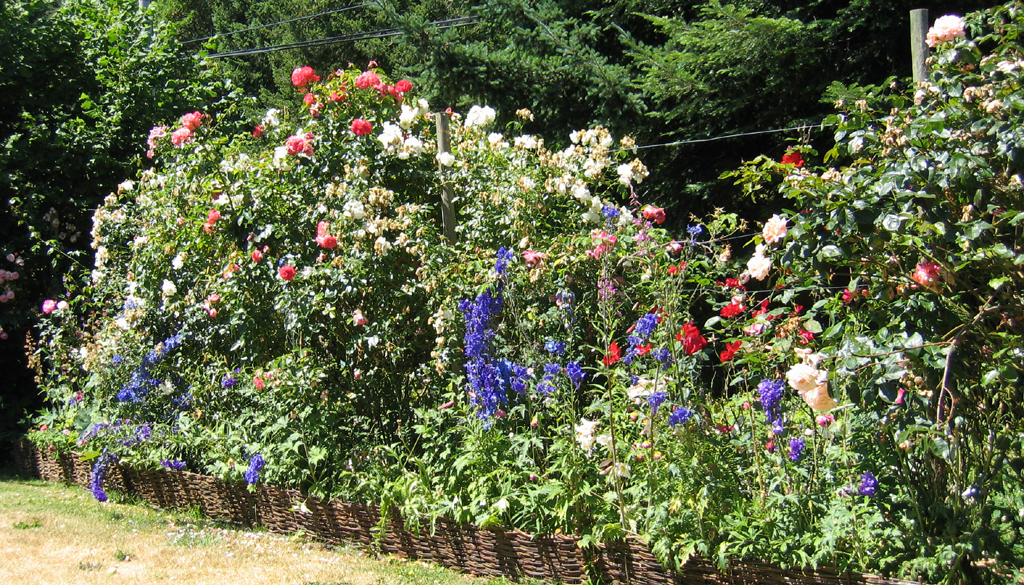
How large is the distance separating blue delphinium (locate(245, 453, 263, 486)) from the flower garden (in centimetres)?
2

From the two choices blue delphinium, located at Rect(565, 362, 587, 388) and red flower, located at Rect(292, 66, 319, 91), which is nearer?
blue delphinium, located at Rect(565, 362, 587, 388)

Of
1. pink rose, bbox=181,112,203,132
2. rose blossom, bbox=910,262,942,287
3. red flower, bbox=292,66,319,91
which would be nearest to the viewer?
rose blossom, bbox=910,262,942,287

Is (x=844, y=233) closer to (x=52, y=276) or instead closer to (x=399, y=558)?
(x=399, y=558)

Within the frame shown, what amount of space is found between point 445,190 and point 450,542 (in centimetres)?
167

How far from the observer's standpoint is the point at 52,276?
795 centimetres

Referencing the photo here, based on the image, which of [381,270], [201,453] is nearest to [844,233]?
[381,270]

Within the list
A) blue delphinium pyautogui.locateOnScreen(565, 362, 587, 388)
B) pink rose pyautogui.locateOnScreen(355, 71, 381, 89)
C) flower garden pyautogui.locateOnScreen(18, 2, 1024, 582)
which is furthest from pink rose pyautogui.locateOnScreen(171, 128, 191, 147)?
blue delphinium pyautogui.locateOnScreen(565, 362, 587, 388)

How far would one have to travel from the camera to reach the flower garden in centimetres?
215

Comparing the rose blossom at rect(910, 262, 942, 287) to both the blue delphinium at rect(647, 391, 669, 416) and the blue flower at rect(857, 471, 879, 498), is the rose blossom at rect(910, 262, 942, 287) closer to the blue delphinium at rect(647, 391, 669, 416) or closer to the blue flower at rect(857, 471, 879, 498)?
the blue flower at rect(857, 471, 879, 498)

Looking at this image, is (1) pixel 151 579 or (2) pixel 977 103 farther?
(1) pixel 151 579

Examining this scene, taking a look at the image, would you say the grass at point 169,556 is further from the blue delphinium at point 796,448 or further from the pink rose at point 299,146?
the pink rose at point 299,146

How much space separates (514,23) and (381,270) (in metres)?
5.08

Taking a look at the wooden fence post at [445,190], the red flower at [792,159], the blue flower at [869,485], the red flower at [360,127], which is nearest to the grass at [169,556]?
the blue flower at [869,485]

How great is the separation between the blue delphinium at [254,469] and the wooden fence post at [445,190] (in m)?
1.38
